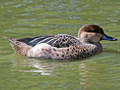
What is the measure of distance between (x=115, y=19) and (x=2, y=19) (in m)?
4.68

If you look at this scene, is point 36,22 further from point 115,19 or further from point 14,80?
point 14,80

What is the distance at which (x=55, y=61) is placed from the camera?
957cm

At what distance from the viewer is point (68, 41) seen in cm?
980

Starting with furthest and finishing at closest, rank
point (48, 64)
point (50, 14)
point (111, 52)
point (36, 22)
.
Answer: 1. point (50, 14)
2. point (36, 22)
3. point (111, 52)
4. point (48, 64)

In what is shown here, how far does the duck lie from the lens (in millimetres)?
9680

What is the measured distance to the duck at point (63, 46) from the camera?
9.68 meters

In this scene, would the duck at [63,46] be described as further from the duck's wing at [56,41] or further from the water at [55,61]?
the water at [55,61]

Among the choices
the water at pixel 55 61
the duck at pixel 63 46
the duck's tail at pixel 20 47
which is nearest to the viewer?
the water at pixel 55 61

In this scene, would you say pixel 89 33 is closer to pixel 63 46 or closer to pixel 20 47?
pixel 63 46

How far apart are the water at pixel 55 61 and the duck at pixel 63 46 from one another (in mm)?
206

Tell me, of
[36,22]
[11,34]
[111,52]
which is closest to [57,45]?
[111,52]

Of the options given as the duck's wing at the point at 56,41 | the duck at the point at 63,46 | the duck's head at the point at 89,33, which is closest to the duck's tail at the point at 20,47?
the duck at the point at 63,46

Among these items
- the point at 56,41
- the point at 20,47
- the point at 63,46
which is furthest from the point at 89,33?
the point at 20,47

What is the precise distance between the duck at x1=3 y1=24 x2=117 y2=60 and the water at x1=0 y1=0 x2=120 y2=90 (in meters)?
0.21
